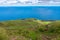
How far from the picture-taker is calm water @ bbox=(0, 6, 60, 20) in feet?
13.5

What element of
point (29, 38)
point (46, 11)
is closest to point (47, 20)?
point (46, 11)

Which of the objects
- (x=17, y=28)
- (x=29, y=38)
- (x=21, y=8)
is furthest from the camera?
(x=21, y=8)

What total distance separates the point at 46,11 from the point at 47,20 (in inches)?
7.6

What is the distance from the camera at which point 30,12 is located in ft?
13.6

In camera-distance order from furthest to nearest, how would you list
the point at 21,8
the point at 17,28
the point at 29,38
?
the point at 21,8 → the point at 17,28 → the point at 29,38

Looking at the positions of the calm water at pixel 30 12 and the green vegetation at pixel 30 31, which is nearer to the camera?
the green vegetation at pixel 30 31

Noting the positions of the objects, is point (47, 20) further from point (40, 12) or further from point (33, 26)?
point (33, 26)

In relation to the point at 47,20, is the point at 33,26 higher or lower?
higher

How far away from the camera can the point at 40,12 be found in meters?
4.14

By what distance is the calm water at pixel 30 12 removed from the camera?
4.11 metres

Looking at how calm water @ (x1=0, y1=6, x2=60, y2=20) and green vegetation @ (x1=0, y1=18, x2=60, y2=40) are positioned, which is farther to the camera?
calm water @ (x1=0, y1=6, x2=60, y2=20)

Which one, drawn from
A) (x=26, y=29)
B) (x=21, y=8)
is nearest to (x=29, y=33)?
(x=26, y=29)

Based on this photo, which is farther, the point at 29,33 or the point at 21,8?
the point at 21,8

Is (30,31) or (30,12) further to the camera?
(30,12)
